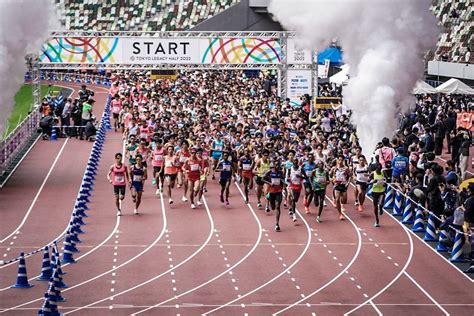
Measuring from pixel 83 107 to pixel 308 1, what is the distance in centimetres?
941

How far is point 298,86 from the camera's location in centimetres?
5328

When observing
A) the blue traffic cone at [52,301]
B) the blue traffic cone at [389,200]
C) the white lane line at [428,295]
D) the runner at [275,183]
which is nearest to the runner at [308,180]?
the runner at [275,183]

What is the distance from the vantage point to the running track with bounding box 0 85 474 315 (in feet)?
75.9

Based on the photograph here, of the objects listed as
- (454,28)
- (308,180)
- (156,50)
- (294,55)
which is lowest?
(308,180)

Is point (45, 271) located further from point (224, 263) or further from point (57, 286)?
point (224, 263)

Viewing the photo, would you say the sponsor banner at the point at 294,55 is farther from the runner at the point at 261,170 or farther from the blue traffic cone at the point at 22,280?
the blue traffic cone at the point at 22,280

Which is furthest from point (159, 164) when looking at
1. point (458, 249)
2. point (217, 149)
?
point (458, 249)

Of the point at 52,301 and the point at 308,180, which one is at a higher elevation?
the point at 308,180

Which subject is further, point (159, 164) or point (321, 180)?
point (159, 164)

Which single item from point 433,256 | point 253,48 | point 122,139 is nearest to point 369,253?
point 433,256

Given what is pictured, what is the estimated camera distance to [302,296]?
2373cm

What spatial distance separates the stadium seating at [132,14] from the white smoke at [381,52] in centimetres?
4663

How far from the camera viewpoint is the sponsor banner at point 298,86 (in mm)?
53250

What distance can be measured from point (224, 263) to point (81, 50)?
28320 mm
